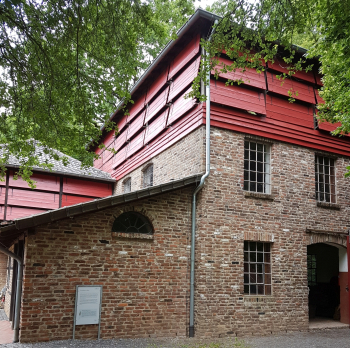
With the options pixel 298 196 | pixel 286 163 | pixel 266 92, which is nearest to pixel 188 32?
pixel 266 92

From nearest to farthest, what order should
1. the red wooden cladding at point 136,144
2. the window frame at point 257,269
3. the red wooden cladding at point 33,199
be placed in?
the window frame at point 257,269 < the red wooden cladding at point 33,199 < the red wooden cladding at point 136,144

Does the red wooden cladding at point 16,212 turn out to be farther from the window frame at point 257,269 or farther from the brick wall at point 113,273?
the window frame at point 257,269

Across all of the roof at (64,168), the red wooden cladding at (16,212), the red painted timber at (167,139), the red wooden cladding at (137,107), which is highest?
the red wooden cladding at (137,107)

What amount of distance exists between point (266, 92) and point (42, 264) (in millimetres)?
7684

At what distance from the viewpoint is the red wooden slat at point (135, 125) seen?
1433cm

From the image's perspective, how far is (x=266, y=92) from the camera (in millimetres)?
11359

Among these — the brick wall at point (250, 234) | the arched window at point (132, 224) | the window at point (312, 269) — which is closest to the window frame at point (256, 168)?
the brick wall at point (250, 234)

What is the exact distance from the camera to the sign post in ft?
26.5

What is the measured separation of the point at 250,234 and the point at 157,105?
541cm

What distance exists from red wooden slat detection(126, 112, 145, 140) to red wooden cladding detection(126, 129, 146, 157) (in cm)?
24

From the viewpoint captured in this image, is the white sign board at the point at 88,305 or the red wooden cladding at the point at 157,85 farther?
the red wooden cladding at the point at 157,85

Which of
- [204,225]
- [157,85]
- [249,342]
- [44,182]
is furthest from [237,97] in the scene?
[44,182]

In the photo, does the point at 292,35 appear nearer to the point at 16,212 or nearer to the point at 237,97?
the point at 237,97

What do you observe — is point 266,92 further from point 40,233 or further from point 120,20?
point 40,233
